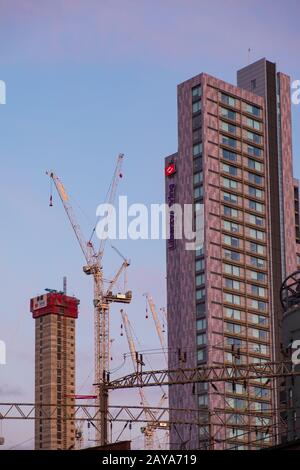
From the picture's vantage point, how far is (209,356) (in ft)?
655

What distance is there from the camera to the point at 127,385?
320ft

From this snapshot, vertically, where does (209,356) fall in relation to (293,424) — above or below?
above

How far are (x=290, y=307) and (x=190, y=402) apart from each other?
306ft
